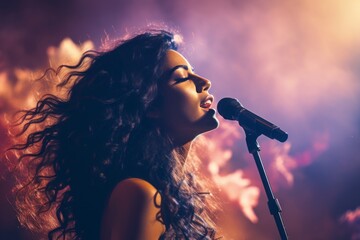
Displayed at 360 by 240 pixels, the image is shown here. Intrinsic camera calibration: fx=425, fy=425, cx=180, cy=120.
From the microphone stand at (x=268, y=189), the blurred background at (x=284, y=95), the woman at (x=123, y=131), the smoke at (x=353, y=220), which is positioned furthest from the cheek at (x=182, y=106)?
the smoke at (x=353, y=220)

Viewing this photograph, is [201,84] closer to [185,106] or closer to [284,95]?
[185,106]

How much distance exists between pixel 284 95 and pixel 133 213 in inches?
155

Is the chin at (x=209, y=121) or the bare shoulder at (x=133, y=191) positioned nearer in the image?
the bare shoulder at (x=133, y=191)

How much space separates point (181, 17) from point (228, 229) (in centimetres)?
234

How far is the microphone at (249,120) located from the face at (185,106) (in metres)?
0.07

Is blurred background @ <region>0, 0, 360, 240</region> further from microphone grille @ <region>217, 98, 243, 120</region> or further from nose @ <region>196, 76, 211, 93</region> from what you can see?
microphone grille @ <region>217, 98, 243, 120</region>

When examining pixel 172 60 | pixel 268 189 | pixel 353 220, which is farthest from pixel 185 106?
pixel 353 220

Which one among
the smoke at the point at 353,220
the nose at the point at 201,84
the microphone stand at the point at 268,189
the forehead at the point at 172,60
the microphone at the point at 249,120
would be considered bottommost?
the smoke at the point at 353,220

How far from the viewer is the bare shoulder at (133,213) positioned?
153cm

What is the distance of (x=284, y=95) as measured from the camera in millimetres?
5137

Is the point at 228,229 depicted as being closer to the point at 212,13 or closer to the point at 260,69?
the point at 260,69

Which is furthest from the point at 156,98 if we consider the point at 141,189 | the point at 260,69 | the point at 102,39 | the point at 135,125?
the point at 260,69

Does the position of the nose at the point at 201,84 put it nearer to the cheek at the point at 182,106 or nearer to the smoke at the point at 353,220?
the cheek at the point at 182,106

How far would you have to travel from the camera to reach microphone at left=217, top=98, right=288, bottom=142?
1.82m
